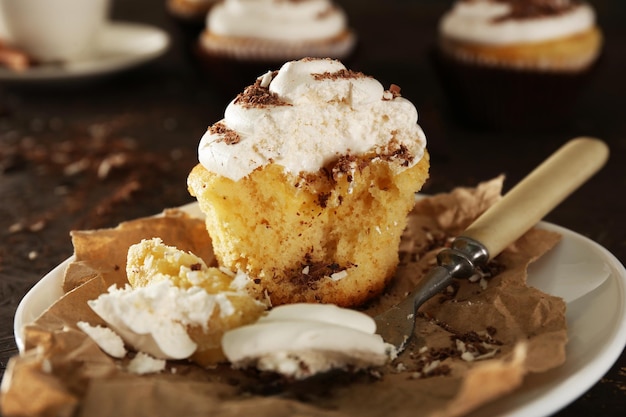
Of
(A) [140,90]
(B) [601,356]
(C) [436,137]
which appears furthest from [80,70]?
(B) [601,356]

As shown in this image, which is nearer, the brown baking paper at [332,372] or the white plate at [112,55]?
the brown baking paper at [332,372]

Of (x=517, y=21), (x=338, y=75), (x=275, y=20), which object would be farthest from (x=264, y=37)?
(x=338, y=75)

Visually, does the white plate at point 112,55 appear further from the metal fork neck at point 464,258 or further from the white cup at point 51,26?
the metal fork neck at point 464,258

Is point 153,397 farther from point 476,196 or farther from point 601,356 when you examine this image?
point 476,196

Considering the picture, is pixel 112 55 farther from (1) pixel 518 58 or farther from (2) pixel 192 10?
(1) pixel 518 58

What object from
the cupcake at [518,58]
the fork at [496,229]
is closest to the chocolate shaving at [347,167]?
the fork at [496,229]

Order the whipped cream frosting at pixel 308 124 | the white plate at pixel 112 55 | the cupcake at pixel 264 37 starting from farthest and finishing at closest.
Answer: the white plate at pixel 112 55
the cupcake at pixel 264 37
the whipped cream frosting at pixel 308 124

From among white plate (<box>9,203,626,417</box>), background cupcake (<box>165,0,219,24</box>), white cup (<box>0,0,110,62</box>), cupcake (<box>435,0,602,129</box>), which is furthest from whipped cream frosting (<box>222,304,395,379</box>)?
background cupcake (<box>165,0,219,24</box>)
